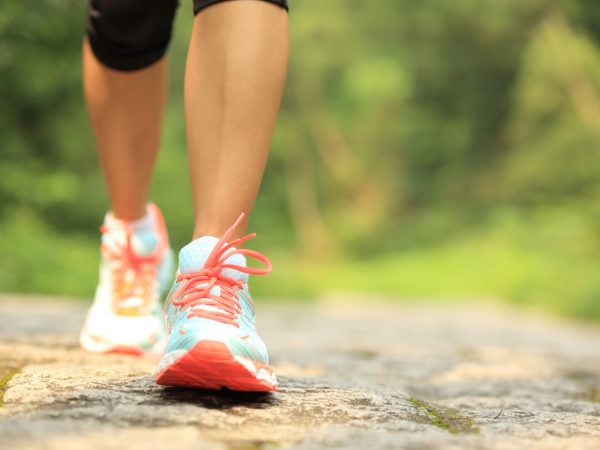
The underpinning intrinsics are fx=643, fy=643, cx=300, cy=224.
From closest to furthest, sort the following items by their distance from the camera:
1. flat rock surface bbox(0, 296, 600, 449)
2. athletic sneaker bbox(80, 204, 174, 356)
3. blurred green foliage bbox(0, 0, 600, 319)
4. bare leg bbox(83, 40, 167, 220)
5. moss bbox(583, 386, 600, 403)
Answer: flat rock surface bbox(0, 296, 600, 449) → moss bbox(583, 386, 600, 403) → athletic sneaker bbox(80, 204, 174, 356) → bare leg bbox(83, 40, 167, 220) → blurred green foliage bbox(0, 0, 600, 319)

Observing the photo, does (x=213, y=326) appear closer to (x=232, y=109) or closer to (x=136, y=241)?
(x=232, y=109)

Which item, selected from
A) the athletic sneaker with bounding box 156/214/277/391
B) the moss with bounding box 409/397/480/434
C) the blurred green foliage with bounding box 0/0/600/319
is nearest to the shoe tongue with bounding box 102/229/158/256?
the athletic sneaker with bounding box 156/214/277/391

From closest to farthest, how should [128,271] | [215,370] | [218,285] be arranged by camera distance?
[215,370], [218,285], [128,271]

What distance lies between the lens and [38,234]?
6293 mm

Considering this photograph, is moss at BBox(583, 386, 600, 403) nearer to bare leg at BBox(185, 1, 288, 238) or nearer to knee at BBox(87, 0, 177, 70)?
bare leg at BBox(185, 1, 288, 238)

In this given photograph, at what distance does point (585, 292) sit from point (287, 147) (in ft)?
50.4

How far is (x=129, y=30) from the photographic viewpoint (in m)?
1.51

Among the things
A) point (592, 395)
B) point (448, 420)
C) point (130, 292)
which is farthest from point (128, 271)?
point (592, 395)

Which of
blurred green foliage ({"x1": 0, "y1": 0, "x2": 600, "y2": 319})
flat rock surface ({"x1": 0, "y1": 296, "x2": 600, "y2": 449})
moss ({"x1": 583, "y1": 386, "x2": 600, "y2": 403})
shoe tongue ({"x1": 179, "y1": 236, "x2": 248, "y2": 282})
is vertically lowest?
flat rock surface ({"x1": 0, "y1": 296, "x2": 600, "y2": 449})

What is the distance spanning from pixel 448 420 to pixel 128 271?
906 millimetres

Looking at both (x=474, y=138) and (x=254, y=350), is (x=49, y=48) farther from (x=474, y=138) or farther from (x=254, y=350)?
(x=474, y=138)

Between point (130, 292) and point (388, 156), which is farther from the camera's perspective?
point (388, 156)

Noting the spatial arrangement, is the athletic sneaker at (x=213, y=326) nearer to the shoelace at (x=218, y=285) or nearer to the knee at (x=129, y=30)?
the shoelace at (x=218, y=285)

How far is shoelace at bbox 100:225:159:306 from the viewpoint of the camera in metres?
1.60
